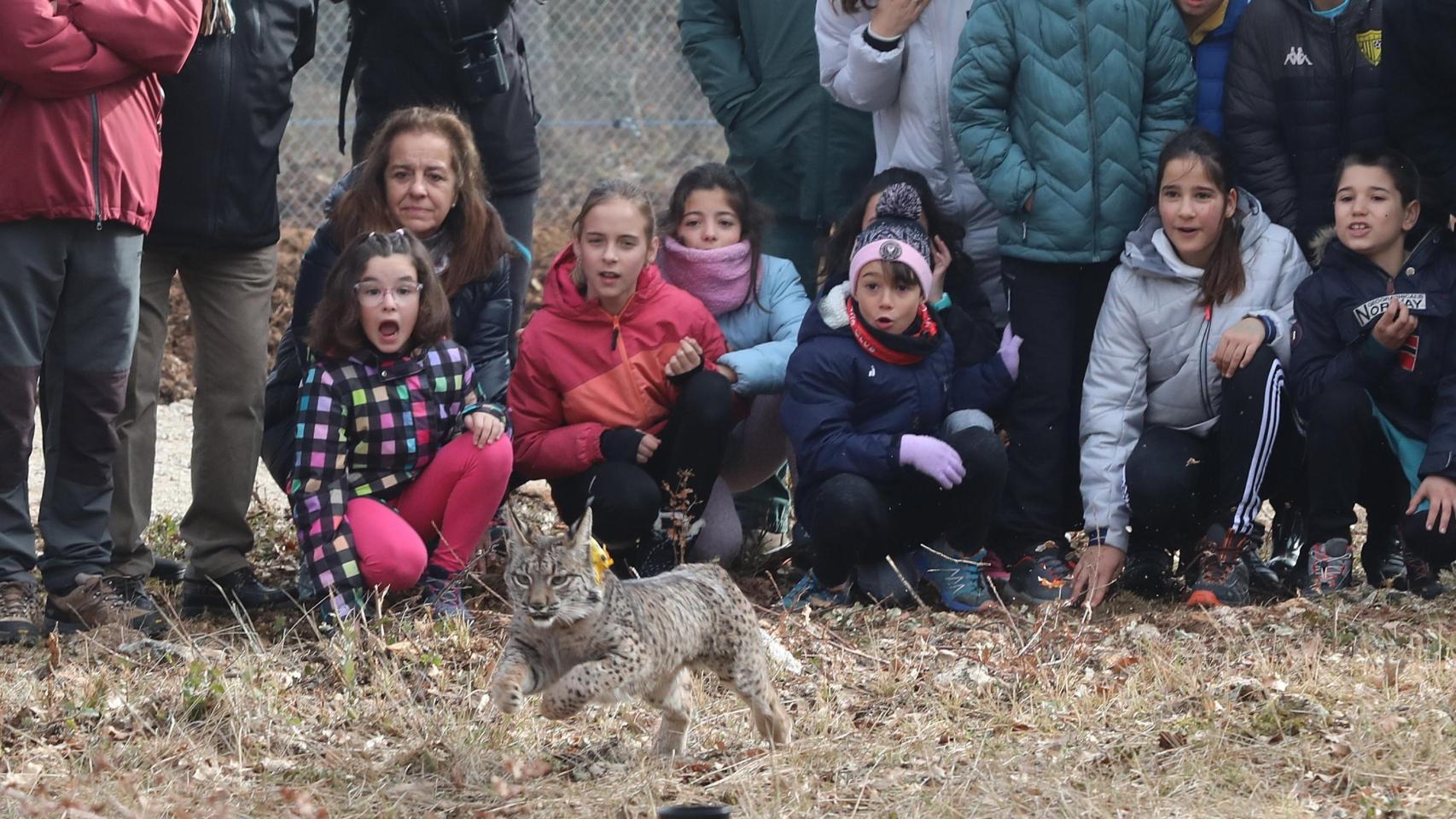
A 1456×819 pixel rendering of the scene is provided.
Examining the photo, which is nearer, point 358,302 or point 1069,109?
point 358,302

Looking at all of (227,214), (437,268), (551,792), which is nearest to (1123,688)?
(551,792)

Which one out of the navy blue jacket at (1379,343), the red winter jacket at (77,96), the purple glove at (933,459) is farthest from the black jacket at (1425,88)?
the red winter jacket at (77,96)

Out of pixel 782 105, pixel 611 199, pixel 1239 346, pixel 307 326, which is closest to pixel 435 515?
pixel 307 326

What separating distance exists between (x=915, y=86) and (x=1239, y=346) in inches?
59.5

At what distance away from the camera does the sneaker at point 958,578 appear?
601 cm

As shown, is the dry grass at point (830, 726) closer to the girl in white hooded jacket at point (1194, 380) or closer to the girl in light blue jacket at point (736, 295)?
the girl in white hooded jacket at point (1194, 380)

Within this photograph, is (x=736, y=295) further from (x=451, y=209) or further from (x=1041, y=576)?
(x=1041, y=576)

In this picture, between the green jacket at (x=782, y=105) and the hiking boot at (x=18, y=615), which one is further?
the green jacket at (x=782, y=105)

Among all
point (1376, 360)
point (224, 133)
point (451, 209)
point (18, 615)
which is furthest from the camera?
point (451, 209)

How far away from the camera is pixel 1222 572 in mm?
5984

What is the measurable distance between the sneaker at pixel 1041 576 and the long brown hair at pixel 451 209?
2.14 m

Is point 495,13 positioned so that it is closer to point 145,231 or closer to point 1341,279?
point 145,231

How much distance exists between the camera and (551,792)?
417 centimetres

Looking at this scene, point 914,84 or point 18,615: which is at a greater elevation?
point 914,84
